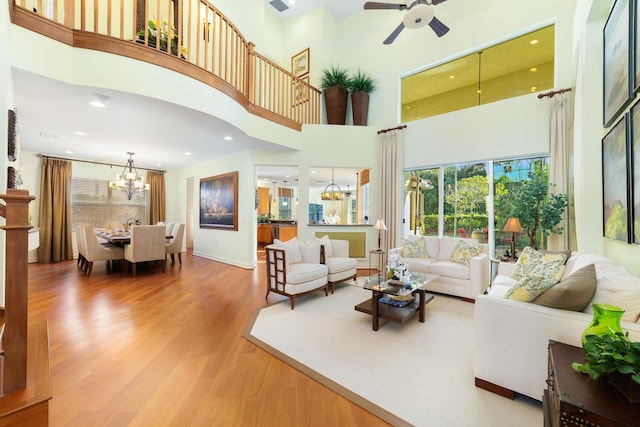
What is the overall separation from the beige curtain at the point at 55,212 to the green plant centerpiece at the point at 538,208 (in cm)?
946

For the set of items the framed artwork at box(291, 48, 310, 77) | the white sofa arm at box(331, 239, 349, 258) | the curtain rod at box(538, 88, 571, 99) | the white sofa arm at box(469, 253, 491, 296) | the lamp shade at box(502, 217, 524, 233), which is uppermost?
the framed artwork at box(291, 48, 310, 77)

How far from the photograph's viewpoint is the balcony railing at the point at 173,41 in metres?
2.82

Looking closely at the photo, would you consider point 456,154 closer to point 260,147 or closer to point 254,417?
point 260,147

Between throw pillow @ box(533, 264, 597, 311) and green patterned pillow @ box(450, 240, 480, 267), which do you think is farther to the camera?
green patterned pillow @ box(450, 240, 480, 267)

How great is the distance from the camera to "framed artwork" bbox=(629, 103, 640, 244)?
1.80 m

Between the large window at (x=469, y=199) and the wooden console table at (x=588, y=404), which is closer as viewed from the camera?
the wooden console table at (x=588, y=404)

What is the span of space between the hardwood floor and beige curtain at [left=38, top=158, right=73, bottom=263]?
9.84 feet

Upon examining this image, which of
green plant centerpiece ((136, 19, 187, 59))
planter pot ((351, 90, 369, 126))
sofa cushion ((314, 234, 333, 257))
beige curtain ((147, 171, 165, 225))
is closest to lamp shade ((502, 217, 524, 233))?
sofa cushion ((314, 234, 333, 257))

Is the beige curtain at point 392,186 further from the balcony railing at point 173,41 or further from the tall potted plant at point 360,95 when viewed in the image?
the balcony railing at point 173,41

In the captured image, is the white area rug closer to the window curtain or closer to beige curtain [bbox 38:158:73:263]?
the window curtain

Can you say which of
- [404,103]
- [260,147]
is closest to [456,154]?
[404,103]

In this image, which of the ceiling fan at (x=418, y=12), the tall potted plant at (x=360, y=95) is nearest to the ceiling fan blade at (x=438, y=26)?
the ceiling fan at (x=418, y=12)

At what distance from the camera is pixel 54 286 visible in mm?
4281

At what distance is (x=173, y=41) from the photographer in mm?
3498
